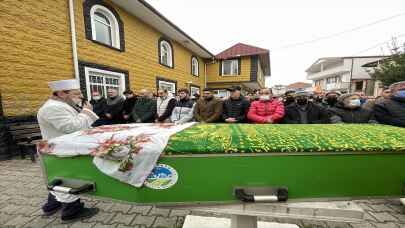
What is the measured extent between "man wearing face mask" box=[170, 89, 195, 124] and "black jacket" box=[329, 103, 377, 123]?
2.96 m

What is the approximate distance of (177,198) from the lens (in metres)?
1.24

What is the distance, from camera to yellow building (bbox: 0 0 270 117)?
4.47 m

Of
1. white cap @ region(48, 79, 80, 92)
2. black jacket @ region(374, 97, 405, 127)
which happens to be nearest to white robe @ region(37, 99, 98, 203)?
white cap @ region(48, 79, 80, 92)

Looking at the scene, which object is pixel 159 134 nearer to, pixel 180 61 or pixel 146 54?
pixel 146 54

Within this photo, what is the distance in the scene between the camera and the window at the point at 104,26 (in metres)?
6.35

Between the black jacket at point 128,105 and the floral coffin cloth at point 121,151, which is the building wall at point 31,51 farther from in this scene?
the floral coffin cloth at point 121,151

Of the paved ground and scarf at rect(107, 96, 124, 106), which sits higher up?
scarf at rect(107, 96, 124, 106)

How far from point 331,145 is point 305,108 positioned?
103 inches

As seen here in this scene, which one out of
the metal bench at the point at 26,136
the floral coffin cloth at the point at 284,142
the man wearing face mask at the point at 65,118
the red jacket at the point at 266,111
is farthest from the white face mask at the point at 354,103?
the metal bench at the point at 26,136

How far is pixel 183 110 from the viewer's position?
4.47 metres

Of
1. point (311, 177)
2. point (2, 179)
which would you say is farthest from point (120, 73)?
point (311, 177)

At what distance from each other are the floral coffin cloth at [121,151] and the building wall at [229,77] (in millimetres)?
15502

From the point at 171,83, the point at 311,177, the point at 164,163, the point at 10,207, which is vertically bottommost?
the point at 10,207

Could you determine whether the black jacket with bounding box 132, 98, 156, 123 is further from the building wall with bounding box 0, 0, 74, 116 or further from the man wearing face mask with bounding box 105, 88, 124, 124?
the building wall with bounding box 0, 0, 74, 116
